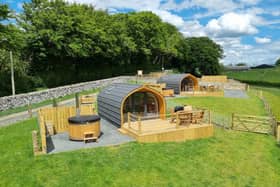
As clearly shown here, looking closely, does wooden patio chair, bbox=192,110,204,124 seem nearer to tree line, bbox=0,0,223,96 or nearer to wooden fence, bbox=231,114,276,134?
wooden fence, bbox=231,114,276,134

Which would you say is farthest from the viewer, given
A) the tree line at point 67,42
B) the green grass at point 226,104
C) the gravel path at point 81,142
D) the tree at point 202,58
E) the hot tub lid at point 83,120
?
the tree at point 202,58

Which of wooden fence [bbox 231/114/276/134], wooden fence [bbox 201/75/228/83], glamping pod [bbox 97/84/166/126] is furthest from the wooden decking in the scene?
wooden fence [bbox 201/75/228/83]

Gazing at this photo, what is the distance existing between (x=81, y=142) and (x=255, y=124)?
10.5m

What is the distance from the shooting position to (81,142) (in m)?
12.1

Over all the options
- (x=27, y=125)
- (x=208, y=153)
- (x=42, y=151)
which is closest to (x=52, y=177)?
(x=42, y=151)

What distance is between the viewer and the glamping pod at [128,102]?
14422mm

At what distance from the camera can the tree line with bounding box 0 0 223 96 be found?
2658 cm

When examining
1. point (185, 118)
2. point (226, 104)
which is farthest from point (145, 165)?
point (226, 104)

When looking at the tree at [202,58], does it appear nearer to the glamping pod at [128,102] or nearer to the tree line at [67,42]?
the tree line at [67,42]

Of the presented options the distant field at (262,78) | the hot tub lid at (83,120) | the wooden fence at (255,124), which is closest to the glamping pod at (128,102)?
the hot tub lid at (83,120)

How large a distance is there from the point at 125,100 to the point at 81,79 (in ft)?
78.1

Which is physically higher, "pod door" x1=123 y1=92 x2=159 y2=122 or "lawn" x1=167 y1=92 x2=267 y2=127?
"pod door" x1=123 y1=92 x2=159 y2=122

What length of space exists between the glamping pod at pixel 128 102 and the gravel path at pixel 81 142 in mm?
1117

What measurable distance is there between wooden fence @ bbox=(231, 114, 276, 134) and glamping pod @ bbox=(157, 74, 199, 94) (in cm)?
1381
